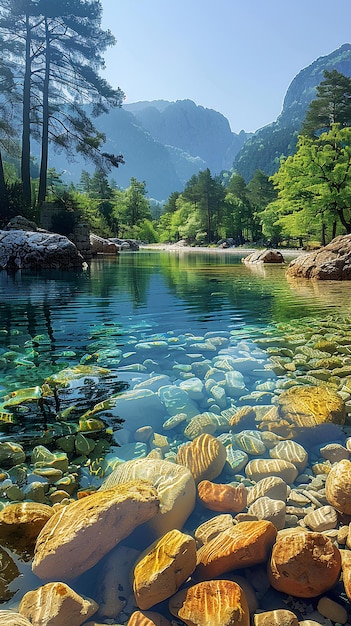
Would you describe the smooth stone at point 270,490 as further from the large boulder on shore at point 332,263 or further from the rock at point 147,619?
the large boulder on shore at point 332,263

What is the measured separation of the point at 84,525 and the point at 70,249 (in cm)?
1750

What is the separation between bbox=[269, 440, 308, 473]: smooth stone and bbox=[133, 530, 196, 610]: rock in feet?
3.69

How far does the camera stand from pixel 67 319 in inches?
297

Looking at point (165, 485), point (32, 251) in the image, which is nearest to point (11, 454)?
point (165, 485)

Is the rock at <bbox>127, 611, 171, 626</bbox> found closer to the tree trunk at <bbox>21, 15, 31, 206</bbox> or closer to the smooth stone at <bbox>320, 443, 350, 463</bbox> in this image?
the smooth stone at <bbox>320, 443, 350, 463</bbox>

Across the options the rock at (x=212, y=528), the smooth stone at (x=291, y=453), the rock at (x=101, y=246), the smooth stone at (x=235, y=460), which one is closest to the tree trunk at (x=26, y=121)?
the rock at (x=101, y=246)

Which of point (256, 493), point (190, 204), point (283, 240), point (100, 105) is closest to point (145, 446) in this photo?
point (256, 493)

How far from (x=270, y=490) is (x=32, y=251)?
17.0m

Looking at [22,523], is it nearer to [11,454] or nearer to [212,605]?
[11,454]

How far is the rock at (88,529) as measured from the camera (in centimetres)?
185

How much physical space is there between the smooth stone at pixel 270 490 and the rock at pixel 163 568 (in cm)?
63

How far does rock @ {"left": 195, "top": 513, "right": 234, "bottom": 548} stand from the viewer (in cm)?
207

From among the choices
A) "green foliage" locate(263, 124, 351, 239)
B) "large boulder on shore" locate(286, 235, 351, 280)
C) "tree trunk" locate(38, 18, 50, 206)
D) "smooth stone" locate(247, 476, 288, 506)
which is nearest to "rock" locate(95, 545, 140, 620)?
"smooth stone" locate(247, 476, 288, 506)

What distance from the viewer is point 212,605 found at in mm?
1637
